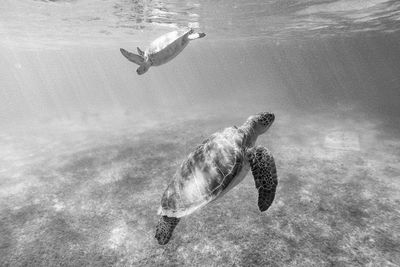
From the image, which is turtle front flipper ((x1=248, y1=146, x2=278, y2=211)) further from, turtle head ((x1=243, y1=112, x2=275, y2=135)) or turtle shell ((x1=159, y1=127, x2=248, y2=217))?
turtle head ((x1=243, y1=112, x2=275, y2=135))

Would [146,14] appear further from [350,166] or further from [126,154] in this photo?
[350,166]

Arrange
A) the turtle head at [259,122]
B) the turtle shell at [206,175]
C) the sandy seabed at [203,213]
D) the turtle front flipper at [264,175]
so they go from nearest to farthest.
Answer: the turtle front flipper at [264,175]
the turtle shell at [206,175]
the turtle head at [259,122]
the sandy seabed at [203,213]

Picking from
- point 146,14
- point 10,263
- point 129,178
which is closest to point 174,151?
point 129,178

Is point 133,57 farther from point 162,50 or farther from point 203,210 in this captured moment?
point 203,210

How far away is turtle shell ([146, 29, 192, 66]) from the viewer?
6227 mm

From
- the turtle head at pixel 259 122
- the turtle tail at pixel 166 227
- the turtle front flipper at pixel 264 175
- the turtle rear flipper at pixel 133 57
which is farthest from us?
the turtle rear flipper at pixel 133 57

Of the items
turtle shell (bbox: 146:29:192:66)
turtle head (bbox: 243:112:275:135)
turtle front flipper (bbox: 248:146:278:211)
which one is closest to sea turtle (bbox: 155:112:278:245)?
turtle front flipper (bbox: 248:146:278:211)

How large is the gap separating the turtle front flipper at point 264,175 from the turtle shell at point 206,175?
269mm

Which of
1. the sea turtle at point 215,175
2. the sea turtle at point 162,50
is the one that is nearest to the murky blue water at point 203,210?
the sea turtle at point 215,175

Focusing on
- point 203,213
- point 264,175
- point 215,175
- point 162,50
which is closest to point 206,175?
point 215,175

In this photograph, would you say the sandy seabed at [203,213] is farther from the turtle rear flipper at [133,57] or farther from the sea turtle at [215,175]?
the turtle rear flipper at [133,57]

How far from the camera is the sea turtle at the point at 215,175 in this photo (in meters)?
4.45

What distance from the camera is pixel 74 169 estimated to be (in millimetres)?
12422

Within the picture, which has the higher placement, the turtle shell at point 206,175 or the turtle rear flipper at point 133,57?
the turtle rear flipper at point 133,57
